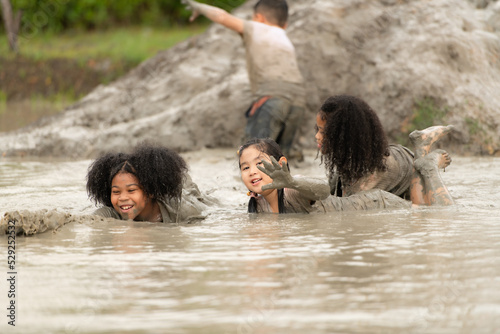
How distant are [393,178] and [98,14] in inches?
567

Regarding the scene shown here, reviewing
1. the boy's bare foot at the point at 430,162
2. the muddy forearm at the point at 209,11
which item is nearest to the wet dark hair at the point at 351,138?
the boy's bare foot at the point at 430,162

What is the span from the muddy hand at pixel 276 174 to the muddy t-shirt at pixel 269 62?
3422 mm

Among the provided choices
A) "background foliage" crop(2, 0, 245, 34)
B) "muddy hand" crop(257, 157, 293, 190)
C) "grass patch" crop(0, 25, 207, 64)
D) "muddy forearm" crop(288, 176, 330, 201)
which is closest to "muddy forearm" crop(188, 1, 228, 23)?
"muddy forearm" crop(288, 176, 330, 201)

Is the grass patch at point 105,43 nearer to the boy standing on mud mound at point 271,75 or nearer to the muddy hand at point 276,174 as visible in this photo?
the boy standing on mud mound at point 271,75

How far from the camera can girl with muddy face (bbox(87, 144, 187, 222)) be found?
180 inches

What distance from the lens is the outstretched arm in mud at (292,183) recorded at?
13.9 ft

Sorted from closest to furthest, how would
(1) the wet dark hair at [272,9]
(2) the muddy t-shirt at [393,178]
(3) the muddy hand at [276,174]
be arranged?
(3) the muddy hand at [276,174], (2) the muddy t-shirt at [393,178], (1) the wet dark hair at [272,9]

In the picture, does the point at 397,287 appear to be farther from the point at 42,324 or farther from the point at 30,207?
the point at 30,207

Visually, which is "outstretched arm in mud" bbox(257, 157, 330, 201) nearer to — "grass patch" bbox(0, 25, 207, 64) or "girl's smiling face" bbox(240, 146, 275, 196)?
"girl's smiling face" bbox(240, 146, 275, 196)

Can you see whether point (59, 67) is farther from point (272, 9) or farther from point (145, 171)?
point (145, 171)

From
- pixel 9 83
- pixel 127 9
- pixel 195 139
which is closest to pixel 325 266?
pixel 195 139

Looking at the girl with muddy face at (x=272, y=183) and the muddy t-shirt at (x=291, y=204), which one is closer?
the girl with muddy face at (x=272, y=183)

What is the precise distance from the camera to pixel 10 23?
15.2 metres

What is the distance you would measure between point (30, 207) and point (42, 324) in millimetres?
2867
